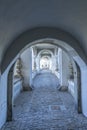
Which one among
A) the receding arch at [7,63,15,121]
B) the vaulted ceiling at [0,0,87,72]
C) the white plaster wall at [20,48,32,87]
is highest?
the vaulted ceiling at [0,0,87,72]

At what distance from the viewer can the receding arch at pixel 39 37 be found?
15.3 feet

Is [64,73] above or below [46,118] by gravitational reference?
above

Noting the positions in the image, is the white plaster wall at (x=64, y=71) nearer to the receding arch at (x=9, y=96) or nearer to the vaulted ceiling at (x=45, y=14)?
the receding arch at (x=9, y=96)

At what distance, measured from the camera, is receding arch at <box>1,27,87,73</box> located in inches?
183

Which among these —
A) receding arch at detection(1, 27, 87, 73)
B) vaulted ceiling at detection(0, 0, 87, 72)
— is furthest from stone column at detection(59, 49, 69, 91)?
vaulted ceiling at detection(0, 0, 87, 72)

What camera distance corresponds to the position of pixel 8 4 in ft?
9.02

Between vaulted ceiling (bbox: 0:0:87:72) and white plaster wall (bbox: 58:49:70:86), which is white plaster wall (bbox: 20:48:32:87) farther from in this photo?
vaulted ceiling (bbox: 0:0:87:72)

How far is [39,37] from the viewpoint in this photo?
16.0ft

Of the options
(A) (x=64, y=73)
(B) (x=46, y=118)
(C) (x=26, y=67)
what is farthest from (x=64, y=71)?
(B) (x=46, y=118)

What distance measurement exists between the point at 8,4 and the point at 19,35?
1.94m

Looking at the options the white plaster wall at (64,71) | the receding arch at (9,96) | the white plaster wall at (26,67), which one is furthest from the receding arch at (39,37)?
the white plaster wall at (26,67)

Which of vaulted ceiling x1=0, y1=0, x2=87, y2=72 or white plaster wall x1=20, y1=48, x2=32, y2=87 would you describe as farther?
white plaster wall x1=20, y1=48, x2=32, y2=87

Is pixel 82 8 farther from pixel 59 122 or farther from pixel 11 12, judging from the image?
pixel 59 122

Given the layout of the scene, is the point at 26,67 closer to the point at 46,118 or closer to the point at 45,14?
the point at 46,118
